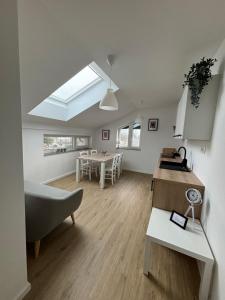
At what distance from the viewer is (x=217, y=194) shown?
49.8 inches

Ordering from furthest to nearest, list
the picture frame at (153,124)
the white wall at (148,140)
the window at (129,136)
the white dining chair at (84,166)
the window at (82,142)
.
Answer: the window at (129,136)
the window at (82,142)
the picture frame at (153,124)
the white wall at (148,140)
the white dining chair at (84,166)

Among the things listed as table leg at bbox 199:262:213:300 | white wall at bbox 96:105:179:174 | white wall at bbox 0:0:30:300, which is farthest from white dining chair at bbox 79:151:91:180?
table leg at bbox 199:262:213:300

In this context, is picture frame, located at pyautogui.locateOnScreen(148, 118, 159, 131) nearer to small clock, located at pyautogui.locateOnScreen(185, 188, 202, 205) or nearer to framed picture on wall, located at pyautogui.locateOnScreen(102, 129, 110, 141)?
framed picture on wall, located at pyautogui.locateOnScreen(102, 129, 110, 141)

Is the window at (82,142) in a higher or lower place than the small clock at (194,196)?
higher

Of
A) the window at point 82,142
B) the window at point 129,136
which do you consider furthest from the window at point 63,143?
the window at point 129,136

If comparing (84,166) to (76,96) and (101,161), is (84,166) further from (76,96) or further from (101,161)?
(76,96)

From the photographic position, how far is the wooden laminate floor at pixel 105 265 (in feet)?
4.37

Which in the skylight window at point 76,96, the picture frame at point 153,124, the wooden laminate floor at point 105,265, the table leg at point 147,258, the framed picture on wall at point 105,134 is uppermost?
the skylight window at point 76,96

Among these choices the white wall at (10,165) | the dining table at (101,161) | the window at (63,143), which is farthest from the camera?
the window at (63,143)

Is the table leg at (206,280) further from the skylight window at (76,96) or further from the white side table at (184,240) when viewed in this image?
the skylight window at (76,96)

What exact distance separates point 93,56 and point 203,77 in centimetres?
149

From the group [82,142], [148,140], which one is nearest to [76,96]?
[82,142]

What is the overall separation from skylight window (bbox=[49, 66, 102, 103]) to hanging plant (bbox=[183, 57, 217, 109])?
7.91 ft

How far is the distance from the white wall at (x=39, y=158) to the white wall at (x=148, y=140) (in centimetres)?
204
